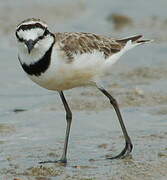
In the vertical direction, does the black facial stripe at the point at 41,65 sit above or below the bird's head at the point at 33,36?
below

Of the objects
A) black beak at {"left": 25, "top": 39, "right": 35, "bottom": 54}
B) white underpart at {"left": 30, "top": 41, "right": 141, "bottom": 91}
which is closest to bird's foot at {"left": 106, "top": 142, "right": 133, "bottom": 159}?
white underpart at {"left": 30, "top": 41, "right": 141, "bottom": 91}

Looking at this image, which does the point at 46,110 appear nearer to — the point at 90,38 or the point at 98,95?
the point at 98,95

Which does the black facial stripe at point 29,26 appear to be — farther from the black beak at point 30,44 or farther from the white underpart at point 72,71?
the white underpart at point 72,71

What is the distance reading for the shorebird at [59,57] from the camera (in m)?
7.16

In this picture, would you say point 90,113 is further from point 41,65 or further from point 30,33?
point 30,33

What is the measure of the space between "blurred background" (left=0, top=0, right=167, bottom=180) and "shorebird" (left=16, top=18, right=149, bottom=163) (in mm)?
373

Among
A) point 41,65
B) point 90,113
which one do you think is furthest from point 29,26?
point 90,113

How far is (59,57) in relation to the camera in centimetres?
735

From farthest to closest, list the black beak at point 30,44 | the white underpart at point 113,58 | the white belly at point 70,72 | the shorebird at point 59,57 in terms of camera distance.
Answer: the white underpart at point 113,58 < the white belly at point 70,72 < the shorebird at point 59,57 < the black beak at point 30,44

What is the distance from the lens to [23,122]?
9352mm

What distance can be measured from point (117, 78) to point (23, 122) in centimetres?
255

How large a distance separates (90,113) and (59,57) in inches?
95.9

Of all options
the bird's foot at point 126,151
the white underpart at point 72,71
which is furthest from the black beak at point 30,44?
the bird's foot at point 126,151

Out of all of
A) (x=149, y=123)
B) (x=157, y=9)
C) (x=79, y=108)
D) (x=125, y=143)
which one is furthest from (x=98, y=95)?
(x=157, y=9)
